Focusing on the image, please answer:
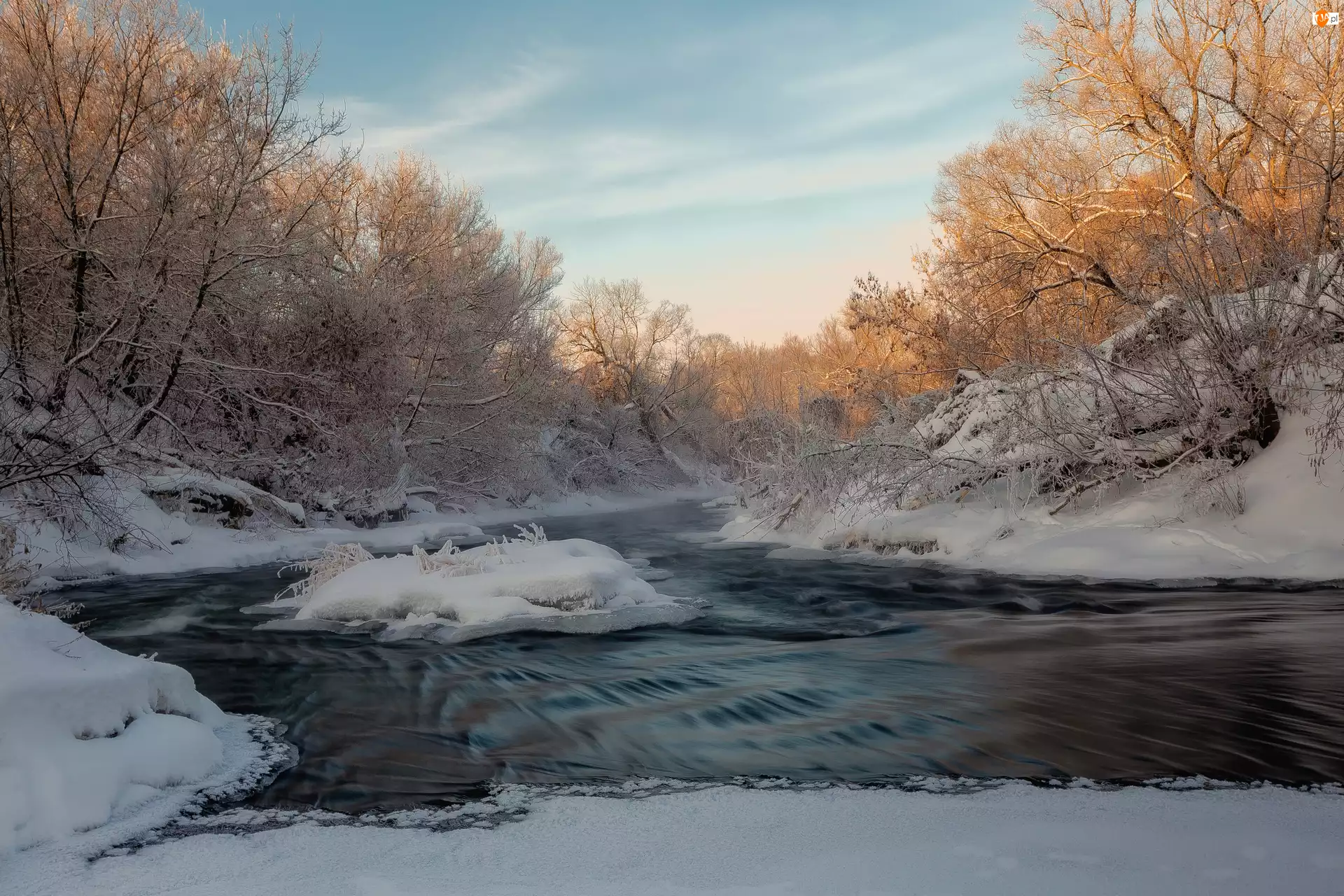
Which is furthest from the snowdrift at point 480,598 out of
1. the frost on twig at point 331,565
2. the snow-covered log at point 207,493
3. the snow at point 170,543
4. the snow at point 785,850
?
Answer: the snow-covered log at point 207,493

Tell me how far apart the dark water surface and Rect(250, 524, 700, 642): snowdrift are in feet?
1.13

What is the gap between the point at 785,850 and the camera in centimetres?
329

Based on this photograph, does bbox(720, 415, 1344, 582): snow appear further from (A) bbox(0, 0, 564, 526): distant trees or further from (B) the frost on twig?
(A) bbox(0, 0, 564, 526): distant trees

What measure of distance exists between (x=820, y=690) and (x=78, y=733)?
440 centimetres

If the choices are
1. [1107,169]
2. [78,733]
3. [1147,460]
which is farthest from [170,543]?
[1107,169]

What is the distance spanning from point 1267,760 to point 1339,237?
25.7 feet

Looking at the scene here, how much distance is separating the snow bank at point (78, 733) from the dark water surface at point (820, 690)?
567 millimetres

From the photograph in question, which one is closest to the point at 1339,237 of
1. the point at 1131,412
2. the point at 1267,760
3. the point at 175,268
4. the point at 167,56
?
the point at 1131,412

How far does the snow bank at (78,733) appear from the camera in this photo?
3605mm

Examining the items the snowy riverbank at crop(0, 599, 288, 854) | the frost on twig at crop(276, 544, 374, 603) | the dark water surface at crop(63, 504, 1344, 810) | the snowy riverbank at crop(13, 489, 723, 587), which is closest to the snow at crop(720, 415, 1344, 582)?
the dark water surface at crop(63, 504, 1344, 810)

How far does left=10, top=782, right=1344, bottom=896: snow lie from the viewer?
2.96 metres

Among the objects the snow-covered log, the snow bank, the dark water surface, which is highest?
the snow-covered log

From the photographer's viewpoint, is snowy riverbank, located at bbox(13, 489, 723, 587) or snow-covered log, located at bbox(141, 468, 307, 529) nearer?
snowy riverbank, located at bbox(13, 489, 723, 587)

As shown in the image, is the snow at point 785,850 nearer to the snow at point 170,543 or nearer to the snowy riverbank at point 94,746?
the snowy riverbank at point 94,746
